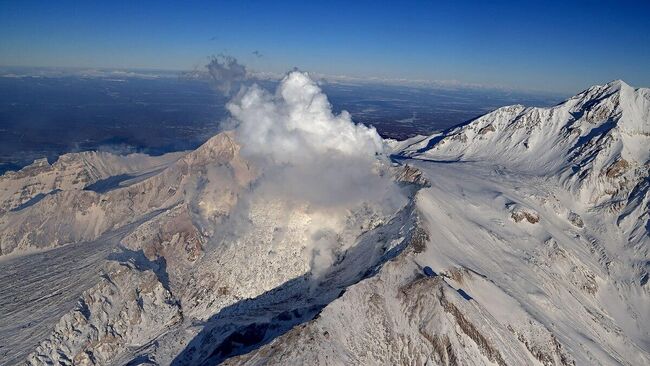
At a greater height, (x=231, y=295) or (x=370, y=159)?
(x=370, y=159)

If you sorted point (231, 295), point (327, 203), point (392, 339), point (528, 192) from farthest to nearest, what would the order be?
point (528, 192) → point (327, 203) → point (231, 295) → point (392, 339)

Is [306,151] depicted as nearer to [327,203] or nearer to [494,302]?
[327,203]

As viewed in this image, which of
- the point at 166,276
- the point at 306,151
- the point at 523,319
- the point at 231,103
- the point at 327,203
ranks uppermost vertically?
the point at 231,103

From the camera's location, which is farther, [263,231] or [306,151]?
[306,151]

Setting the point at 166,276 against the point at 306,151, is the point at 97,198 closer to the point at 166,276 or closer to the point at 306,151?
the point at 166,276

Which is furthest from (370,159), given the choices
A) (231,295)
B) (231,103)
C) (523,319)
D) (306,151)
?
(523,319)

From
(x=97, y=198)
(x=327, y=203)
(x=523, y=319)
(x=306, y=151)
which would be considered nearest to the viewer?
(x=523, y=319)
